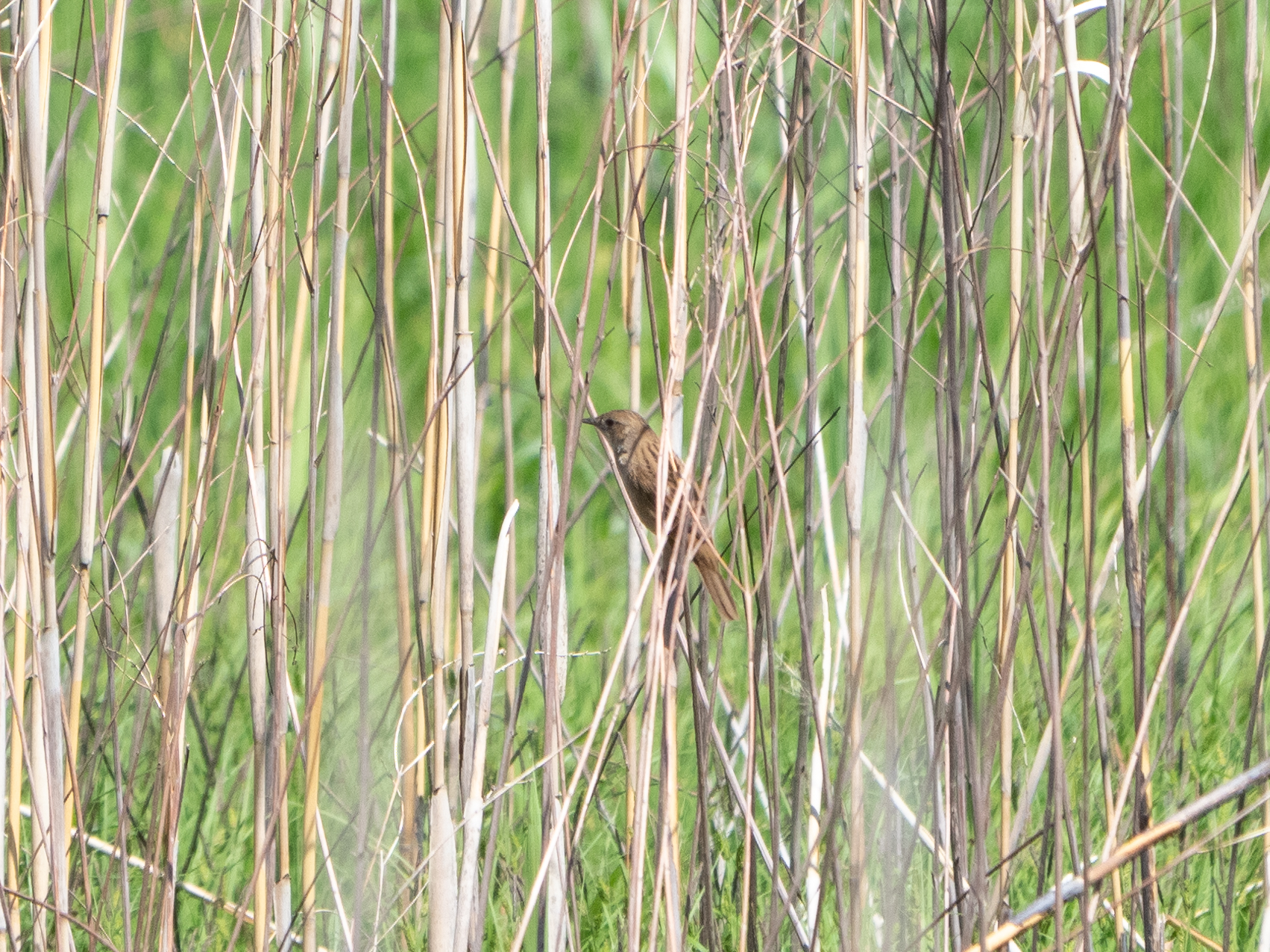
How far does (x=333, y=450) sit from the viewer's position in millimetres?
1252

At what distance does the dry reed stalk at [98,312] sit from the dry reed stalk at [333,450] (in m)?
→ 0.20

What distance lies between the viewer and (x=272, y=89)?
3.90 feet

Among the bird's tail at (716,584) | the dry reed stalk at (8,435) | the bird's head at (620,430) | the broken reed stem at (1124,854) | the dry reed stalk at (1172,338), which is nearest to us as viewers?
the broken reed stem at (1124,854)

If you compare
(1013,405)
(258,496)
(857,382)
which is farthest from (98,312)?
(1013,405)

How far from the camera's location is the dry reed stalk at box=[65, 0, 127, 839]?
114 cm

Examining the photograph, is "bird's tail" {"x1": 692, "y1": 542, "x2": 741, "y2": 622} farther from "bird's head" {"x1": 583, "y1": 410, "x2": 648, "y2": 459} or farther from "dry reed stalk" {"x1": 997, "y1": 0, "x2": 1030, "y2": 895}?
"dry reed stalk" {"x1": 997, "y1": 0, "x2": 1030, "y2": 895}

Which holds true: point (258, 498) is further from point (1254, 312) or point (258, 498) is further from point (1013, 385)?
point (1254, 312)

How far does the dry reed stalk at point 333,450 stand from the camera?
1.21m

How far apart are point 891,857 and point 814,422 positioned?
459 millimetres

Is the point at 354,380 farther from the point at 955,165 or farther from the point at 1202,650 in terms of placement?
the point at 1202,650

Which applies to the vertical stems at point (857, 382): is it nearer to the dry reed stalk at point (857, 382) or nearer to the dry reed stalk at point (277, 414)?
the dry reed stalk at point (857, 382)

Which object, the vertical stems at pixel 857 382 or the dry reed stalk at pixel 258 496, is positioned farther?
the dry reed stalk at pixel 258 496

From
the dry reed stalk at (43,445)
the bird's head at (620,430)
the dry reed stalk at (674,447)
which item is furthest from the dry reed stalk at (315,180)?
the bird's head at (620,430)

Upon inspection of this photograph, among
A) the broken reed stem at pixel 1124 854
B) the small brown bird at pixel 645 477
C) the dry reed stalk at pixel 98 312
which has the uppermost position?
the dry reed stalk at pixel 98 312
